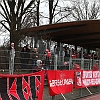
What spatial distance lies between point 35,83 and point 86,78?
493 centimetres

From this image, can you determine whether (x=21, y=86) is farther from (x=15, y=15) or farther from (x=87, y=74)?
(x=15, y=15)

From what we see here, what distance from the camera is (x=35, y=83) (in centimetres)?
795

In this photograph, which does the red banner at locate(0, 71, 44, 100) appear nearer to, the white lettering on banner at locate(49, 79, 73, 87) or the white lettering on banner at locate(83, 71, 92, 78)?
the white lettering on banner at locate(49, 79, 73, 87)

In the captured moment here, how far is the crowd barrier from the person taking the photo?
22.3ft

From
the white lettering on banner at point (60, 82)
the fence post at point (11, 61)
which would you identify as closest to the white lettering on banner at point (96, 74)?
the white lettering on banner at point (60, 82)

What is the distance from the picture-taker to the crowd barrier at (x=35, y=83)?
267 inches

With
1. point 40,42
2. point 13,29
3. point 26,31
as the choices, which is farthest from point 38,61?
point 13,29

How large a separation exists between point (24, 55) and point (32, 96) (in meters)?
3.26

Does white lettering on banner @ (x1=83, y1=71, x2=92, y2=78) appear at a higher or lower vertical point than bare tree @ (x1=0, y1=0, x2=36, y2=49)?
lower

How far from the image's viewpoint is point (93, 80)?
43.1 ft

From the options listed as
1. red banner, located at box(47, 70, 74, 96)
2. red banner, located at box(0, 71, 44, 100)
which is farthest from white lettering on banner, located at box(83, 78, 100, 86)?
red banner, located at box(0, 71, 44, 100)

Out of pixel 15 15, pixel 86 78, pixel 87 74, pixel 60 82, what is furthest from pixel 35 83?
pixel 15 15

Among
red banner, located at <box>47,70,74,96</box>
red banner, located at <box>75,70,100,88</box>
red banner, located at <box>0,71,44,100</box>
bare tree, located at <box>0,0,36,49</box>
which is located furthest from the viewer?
bare tree, located at <box>0,0,36,49</box>

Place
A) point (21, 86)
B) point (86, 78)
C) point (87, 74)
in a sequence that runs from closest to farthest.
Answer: point (21, 86) → point (86, 78) → point (87, 74)
